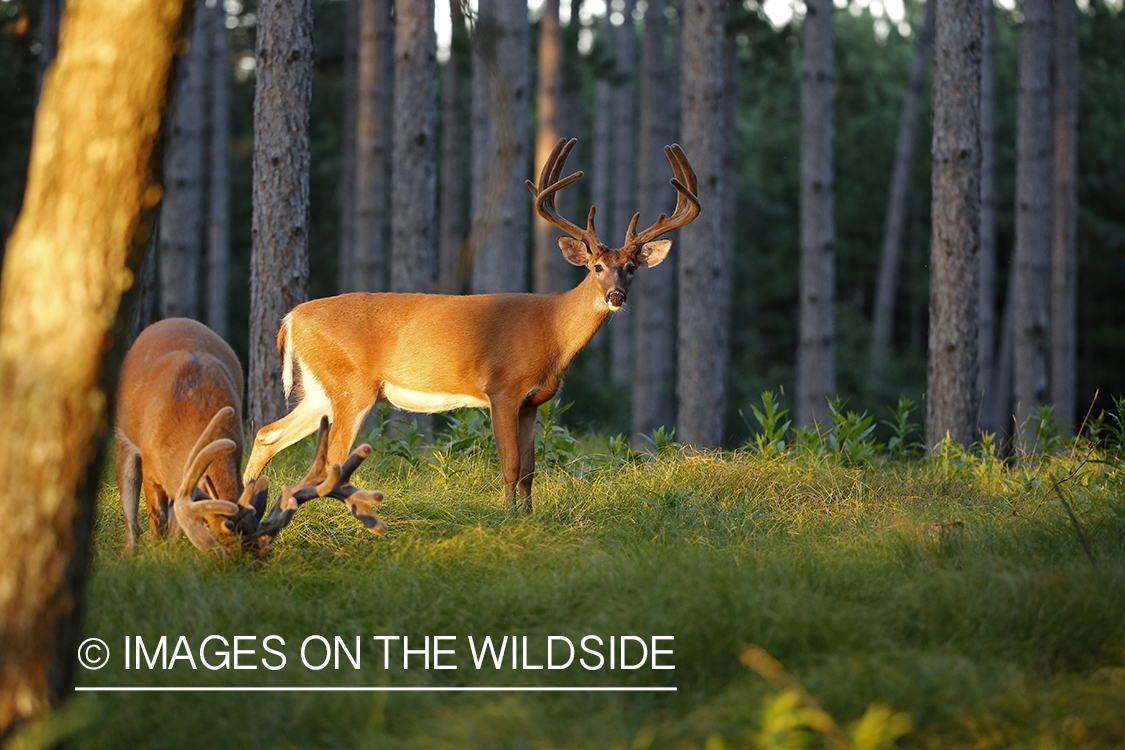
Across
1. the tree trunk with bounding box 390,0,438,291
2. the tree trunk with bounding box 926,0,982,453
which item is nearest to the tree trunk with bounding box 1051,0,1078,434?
the tree trunk with bounding box 926,0,982,453

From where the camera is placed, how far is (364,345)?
664cm

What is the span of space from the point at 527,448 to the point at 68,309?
3793 millimetres

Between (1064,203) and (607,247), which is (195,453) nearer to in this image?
(607,247)

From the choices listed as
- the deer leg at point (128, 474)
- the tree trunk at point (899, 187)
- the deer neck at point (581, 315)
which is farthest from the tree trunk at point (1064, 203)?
the deer leg at point (128, 474)

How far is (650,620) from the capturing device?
385 centimetres

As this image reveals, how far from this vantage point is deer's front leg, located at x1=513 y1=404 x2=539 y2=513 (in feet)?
20.8

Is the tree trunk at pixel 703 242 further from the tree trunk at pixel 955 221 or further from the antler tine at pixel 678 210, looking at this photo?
the antler tine at pixel 678 210

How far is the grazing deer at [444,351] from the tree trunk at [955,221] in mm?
2758

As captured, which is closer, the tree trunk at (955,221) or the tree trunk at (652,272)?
the tree trunk at (955,221)

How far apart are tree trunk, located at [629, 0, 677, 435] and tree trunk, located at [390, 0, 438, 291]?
7.07 metres

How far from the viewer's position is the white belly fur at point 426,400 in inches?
261

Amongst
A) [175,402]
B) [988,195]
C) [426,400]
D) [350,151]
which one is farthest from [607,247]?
[350,151]

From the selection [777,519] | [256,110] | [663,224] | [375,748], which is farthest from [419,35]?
[375,748]

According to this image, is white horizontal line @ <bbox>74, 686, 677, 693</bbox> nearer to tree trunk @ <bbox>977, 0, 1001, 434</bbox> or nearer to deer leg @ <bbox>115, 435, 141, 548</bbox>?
deer leg @ <bbox>115, 435, 141, 548</bbox>
